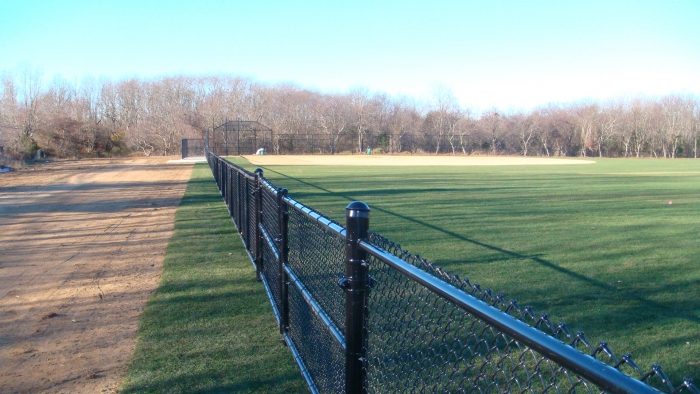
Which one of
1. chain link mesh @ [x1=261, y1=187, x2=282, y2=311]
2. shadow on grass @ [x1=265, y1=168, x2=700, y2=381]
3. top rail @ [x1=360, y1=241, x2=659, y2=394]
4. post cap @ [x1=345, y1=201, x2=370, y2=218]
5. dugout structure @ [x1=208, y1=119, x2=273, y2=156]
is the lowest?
shadow on grass @ [x1=265, y1=168, x2=700, y2=381]

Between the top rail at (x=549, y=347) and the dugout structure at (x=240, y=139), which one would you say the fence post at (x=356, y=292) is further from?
the dugout structure at (x=240, y=139)

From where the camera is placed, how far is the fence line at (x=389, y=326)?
1.49 m

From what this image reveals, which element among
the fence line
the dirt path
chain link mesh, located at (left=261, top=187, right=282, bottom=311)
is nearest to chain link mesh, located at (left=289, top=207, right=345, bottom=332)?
the fence line

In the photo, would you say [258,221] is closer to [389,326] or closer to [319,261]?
[319,261]

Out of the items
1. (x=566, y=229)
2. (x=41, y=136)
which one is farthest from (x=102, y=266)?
(x=41, y=136)

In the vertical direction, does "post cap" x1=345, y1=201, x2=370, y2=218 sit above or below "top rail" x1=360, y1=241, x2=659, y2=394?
above

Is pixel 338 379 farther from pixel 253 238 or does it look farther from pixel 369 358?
pixel 253 238

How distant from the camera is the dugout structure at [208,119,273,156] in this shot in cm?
6656

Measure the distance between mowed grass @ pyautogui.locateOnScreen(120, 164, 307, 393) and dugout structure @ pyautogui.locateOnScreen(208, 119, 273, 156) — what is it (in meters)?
57.2

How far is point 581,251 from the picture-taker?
9.44m

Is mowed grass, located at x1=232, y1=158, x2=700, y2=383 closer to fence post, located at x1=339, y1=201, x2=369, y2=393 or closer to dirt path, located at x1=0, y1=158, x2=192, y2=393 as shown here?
fence post, located at x1=339, y1=201, x2=369, y2=393

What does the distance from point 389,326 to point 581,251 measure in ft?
23.7

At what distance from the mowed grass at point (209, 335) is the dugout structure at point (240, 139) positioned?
57.2 meters

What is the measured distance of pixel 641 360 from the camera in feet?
15.4
